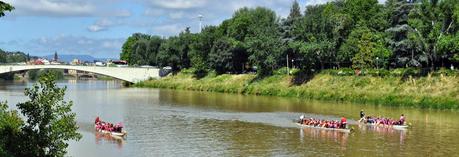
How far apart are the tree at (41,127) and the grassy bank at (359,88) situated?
52.6 m

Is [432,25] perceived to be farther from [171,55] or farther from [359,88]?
[171,55]

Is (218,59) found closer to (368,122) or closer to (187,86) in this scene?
(187,86)

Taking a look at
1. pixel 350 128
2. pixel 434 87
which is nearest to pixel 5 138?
pixel 350 128

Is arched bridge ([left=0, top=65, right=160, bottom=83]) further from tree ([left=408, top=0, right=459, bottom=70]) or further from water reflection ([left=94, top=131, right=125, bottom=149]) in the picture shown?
water reflection ([left=94, top=131, right=125, bottom=149])

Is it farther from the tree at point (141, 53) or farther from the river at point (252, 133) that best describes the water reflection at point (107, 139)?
the tree at point (141, 53)

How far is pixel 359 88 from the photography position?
8850 cm

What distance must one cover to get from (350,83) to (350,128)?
36.7 metres

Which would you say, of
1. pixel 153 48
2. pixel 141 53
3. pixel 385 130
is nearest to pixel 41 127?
pixel 385 130

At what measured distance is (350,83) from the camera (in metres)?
91.7

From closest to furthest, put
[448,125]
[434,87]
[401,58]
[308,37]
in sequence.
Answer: [448,125]
[434,87]
[401,58]
[308,37]

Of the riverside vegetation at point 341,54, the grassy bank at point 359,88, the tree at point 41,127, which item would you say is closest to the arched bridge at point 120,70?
the riverside vegetation at point 341,54

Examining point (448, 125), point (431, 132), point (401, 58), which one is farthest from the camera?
point (401, 58)

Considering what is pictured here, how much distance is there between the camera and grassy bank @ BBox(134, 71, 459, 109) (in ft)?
251

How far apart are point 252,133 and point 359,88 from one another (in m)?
39.0
